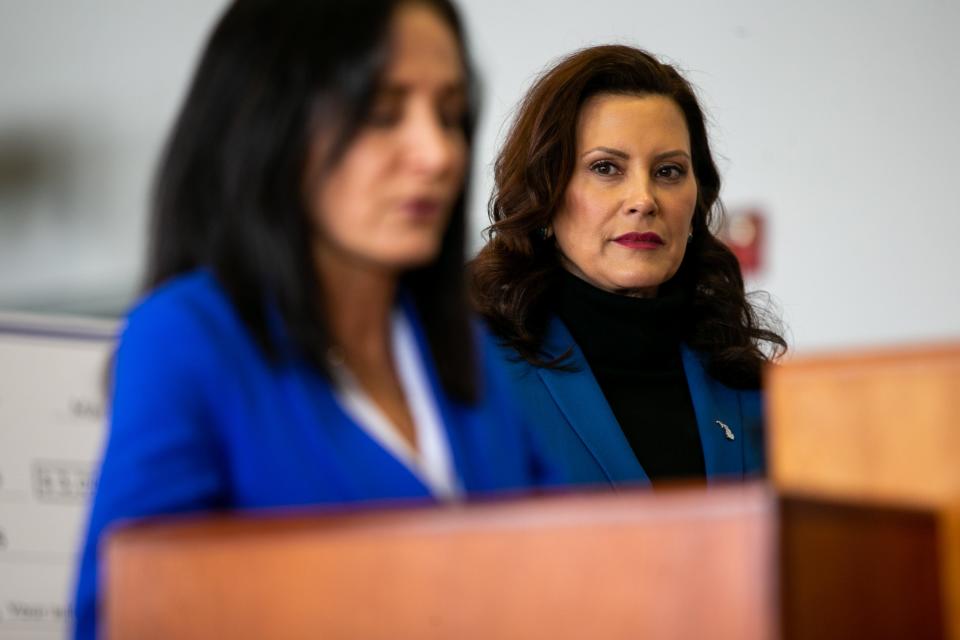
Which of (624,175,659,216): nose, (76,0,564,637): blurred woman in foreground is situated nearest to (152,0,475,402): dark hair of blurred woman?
(76,0,564,637): blurred woman in foreground

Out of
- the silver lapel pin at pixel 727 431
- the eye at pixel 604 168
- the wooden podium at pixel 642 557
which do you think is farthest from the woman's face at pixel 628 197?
the wooden podium at pixel 642 557

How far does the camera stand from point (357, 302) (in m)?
1.18

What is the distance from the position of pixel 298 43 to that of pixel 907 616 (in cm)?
61

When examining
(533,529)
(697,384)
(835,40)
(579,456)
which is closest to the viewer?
(533,529)

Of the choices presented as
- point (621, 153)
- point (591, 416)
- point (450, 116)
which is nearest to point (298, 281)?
point (450, 116)

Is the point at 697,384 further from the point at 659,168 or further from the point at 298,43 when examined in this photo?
the point at 298,43

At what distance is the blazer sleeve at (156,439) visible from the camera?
1.05 metres

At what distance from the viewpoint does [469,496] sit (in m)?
1.15

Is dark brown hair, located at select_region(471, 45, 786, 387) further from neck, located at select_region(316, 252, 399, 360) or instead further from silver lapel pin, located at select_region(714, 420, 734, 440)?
neck, located at select_region(316, 252, 399, 360)

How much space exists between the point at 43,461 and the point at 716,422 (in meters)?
1.02

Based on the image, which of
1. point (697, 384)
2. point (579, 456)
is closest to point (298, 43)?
point (579, 456)

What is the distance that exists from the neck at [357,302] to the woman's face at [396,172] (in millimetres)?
20

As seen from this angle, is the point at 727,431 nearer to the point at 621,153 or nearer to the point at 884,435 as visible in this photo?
the point at 621,153

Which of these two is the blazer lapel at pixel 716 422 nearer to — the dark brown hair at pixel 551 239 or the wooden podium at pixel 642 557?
the dark brown hair at pixel 551 239
